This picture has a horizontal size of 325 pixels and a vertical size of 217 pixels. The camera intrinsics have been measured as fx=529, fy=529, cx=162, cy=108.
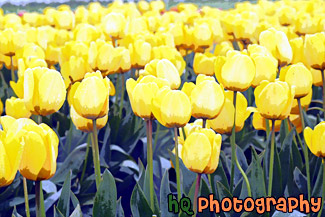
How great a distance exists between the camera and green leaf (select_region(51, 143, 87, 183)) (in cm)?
267

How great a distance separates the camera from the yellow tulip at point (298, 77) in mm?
2082

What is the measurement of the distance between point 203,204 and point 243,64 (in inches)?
20.9

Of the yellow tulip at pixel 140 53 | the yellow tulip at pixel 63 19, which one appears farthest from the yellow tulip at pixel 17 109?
the yellow tulip at pixel 63 19

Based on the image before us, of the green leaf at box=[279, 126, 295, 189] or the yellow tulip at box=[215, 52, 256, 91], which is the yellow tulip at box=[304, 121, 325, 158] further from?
the green leaf at box=[279, 126, 295, 189]

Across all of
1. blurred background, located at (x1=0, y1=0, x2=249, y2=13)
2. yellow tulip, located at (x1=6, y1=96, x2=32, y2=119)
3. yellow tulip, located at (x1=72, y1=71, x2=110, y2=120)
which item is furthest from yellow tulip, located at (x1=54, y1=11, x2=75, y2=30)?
blurred background, located at (x1=0, y1=0, x2=249, y2=13)

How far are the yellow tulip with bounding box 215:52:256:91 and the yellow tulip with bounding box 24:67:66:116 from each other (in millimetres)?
595

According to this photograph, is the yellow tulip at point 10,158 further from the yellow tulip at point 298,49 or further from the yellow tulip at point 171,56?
the yellow tulip at point 298,49

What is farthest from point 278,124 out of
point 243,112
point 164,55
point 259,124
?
point 164,55

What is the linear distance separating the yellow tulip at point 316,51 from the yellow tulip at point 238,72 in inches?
21.4

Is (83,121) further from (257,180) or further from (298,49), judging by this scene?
(298,49)

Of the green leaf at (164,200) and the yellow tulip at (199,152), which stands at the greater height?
the yellow tulip at (199,152)

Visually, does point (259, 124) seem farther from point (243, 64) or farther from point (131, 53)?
point (131, 53)

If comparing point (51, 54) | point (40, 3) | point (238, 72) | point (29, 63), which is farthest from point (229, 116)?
point (40, 3)

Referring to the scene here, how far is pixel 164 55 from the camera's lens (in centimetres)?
297
